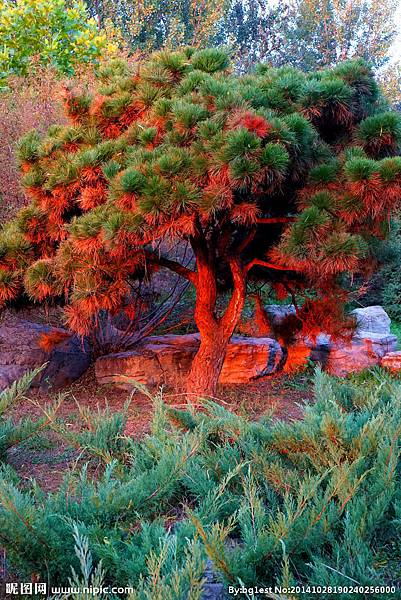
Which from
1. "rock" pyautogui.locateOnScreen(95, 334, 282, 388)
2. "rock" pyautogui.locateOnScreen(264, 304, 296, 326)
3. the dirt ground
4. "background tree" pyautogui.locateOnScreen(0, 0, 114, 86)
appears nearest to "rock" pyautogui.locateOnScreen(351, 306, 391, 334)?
"rock" pyautogui.locateOnScreen(264, 304, 296, 326)

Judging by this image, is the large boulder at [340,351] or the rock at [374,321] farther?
the rock at [374,321]

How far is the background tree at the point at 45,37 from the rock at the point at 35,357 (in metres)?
3.27

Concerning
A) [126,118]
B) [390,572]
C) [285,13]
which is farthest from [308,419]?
[285,13]

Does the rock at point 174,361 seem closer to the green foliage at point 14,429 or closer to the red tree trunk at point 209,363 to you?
the red tree trunk at point 209,363

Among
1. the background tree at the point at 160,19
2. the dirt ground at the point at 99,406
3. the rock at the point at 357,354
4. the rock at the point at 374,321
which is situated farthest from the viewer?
the background tree at the point at 160,19

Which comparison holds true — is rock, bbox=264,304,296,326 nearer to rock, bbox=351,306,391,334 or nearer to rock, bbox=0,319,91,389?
rock, bbox=351,306,391,334

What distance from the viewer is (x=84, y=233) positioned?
169 inches

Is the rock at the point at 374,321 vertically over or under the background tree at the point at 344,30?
under

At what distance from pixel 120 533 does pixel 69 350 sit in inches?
202

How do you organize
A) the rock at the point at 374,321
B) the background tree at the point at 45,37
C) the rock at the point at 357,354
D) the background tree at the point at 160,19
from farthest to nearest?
the background tree at the point at 160,19 → the rock at the point at 374,321 → the background tree at the point at 45,37 → the rock at the point at 357,354

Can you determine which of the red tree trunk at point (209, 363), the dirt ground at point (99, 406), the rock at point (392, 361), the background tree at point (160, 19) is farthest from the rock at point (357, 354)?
the background tree at point (160, 19)

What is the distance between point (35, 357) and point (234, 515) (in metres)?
4.87

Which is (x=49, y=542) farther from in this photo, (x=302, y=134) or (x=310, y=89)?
(x=310, y=89)

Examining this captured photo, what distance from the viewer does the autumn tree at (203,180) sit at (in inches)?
158
